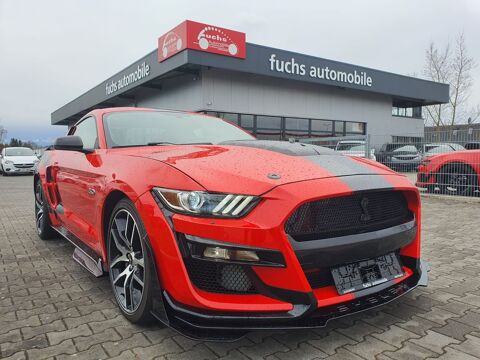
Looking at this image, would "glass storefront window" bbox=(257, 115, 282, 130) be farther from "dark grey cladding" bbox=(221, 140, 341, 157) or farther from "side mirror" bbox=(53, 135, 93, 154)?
"dark grey cladding" bbox=(221, 140, 341, 157)

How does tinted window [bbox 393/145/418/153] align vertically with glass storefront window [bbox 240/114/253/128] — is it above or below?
below

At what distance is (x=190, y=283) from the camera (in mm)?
1903

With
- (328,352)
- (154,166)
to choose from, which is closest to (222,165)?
(154,166)

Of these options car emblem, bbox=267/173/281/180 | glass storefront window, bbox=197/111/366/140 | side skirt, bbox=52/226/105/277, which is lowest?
side skirt, bbox=52/226/105/277

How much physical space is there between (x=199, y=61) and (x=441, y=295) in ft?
43.7

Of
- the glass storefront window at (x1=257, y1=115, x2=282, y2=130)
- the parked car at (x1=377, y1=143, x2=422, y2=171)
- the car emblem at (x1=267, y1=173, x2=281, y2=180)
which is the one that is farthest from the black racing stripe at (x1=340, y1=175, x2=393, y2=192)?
the glass storefront window at (x1=257, y1=115, x2=282, y2=130)

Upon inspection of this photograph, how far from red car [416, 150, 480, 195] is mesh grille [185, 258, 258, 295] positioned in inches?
289

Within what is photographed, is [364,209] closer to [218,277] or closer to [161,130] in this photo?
[218,277]

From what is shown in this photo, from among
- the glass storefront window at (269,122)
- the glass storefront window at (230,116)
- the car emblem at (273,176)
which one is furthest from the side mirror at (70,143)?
the glass storefront window at (269,122)

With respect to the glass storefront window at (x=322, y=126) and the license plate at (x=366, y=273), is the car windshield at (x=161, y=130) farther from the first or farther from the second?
the glass storefront window at (x=322, y=126)

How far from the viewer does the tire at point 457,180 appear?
25.7ft

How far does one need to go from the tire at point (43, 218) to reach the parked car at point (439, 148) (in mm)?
7552

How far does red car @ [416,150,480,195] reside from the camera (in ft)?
25.3

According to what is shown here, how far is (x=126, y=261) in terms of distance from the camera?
2521mm
